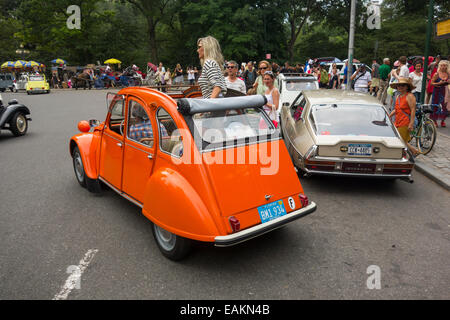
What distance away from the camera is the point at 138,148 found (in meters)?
4.05

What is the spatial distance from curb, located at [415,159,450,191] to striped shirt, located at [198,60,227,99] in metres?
3.91

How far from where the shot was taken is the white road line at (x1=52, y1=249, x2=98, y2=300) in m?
3.10

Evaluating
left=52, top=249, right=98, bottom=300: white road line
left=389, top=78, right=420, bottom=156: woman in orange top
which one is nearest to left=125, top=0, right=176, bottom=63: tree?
left=389, top=78, right=420, bottom=156: woman in orange top

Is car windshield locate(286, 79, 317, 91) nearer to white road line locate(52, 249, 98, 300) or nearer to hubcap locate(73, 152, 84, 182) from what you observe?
hubcap locate(73, 152, 84, 182)

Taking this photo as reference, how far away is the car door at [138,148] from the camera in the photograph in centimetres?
388

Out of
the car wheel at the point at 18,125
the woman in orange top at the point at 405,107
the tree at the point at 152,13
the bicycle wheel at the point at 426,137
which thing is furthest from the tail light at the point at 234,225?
the tree at the point at 152,13

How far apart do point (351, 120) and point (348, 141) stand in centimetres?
72

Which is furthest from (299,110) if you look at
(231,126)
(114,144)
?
(114,144)

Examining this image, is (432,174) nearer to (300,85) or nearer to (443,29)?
(443,29)

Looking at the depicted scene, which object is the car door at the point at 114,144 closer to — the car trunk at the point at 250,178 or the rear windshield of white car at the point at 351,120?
the car trunk at the point at 250,178

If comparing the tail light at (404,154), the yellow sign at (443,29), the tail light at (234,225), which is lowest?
the tail light at (234,225)

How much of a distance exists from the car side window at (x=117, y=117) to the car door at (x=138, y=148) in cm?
24
